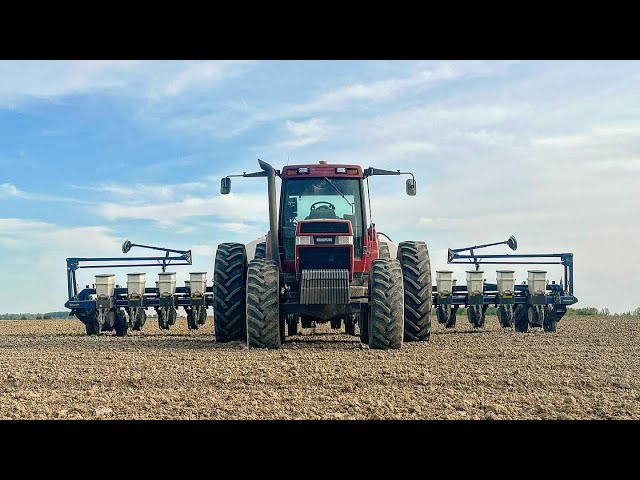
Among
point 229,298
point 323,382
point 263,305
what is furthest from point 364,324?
point 323,382

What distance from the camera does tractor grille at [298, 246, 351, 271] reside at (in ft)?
37.2

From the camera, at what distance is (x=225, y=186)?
1166 cm

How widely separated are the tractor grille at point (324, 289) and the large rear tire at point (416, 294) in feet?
5.28

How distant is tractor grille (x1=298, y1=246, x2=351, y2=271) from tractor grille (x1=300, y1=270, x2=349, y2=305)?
0.47m

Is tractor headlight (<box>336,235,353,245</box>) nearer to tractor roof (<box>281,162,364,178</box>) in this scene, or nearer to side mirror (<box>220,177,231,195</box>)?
tractor roof (<box>281,162,364,178</box>)

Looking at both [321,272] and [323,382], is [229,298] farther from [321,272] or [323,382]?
[323,382]

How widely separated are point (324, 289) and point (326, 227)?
1.03 meters

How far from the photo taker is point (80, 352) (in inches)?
469

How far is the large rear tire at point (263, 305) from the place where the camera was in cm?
1074

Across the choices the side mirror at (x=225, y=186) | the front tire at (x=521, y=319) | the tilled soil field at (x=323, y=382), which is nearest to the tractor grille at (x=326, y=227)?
the side mirror at (x=225, y=186)

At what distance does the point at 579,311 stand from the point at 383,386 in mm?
22641

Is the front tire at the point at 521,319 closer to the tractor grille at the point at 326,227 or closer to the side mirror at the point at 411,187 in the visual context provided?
the side mirror at the point at 411,187

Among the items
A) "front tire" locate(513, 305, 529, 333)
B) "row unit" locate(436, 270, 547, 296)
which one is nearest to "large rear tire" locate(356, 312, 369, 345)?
"row unit" locate(436, 270, 547, 296)
